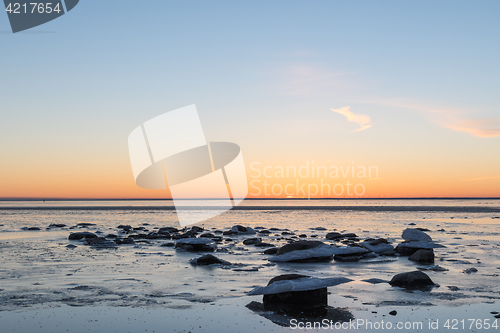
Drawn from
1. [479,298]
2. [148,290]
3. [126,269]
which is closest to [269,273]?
[148,290]

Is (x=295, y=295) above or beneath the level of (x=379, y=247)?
above

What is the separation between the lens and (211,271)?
1388cm

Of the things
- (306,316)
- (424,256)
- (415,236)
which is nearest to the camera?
(306,316)

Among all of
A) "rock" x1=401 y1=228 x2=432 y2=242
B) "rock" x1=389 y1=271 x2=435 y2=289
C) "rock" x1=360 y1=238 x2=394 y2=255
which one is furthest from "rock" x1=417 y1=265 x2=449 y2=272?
"rock" x1=401 y1=228 x2=432 y2=242

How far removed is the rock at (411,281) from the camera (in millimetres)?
11148

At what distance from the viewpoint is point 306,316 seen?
8203 mm

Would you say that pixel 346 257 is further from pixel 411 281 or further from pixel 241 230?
pixel 241 230

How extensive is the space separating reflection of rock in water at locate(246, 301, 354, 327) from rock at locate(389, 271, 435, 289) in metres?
3.39

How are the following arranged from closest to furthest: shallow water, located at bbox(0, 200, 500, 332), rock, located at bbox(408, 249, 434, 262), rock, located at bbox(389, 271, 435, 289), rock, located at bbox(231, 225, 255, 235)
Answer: shallow water, located at bbox(0, 200, 500, 332) → rock, located at bbox(389, 271, 435, 289) → rock, located at bbox(408, 249, 434, 262) → rock, located at bbox(231, 225, 255, 235)

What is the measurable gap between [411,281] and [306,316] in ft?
15.0

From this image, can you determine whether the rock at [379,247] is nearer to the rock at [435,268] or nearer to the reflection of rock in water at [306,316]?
the rock at [435,268]

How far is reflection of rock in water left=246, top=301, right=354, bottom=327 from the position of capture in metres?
7.88

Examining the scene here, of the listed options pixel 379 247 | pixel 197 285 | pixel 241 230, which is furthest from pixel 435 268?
pixel 241 230

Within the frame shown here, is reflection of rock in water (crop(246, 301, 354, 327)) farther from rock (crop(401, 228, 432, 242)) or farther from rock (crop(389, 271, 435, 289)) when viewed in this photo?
rock (crop(401, 228, 432, 242))
